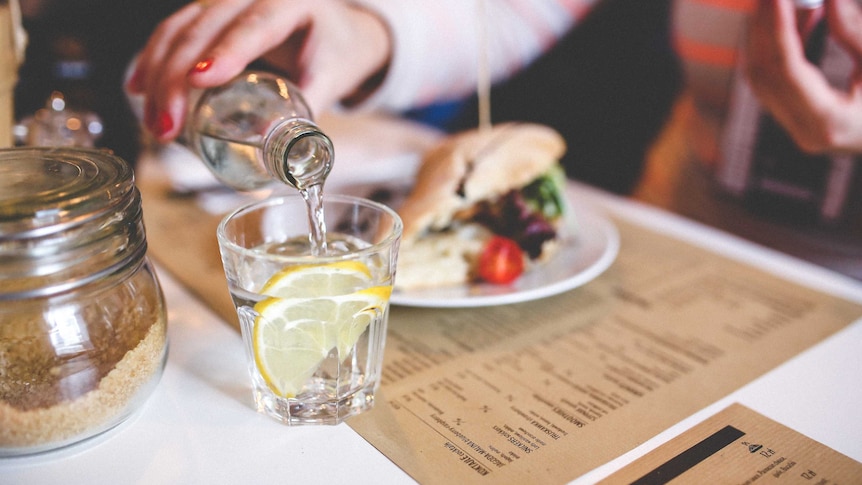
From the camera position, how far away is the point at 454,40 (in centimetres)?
139

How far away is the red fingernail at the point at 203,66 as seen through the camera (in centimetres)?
63

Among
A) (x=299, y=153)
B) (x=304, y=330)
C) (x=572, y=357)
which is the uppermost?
(x=299, y=153)

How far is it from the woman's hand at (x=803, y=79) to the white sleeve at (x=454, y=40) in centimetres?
43

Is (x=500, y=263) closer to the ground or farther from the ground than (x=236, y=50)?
closer to the ground

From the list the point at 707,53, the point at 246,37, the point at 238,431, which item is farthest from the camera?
the point at 707,53

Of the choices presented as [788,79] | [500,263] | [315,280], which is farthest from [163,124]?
[788,79]

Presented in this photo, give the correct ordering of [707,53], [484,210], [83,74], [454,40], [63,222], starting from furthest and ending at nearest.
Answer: [454,40], [707,53], [83,74], [484,210], [63,222]

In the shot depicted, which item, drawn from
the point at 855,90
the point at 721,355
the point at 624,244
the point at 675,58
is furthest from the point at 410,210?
the point at 675,58

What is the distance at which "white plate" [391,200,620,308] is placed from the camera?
743mm

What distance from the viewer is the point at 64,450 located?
1.74 ft

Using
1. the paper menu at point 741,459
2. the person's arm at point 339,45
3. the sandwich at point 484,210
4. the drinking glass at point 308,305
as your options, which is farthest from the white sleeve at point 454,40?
the paper menu at point 741,459

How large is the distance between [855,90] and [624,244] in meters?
0.36

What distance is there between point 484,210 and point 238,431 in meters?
0.56

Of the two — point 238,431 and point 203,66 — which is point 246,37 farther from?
point 238,431
